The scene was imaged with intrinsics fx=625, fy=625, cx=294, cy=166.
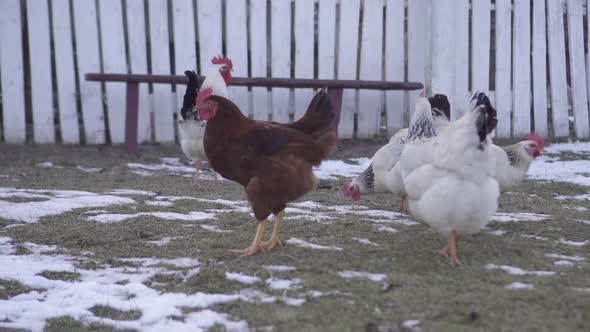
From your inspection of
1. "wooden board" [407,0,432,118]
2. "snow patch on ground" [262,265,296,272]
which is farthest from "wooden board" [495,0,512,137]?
"snow patch on ground" [262,265,296,272]

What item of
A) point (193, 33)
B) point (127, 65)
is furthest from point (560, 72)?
point (127, 65)

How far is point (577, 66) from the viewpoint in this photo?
28.6 ft

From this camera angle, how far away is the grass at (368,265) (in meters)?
2.82

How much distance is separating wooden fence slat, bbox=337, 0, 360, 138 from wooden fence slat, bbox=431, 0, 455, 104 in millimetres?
1052

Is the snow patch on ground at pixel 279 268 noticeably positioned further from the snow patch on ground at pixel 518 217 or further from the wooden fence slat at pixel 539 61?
the wooden fence slat at pixel 539 61

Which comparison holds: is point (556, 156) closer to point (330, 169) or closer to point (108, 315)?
point (330, 169)

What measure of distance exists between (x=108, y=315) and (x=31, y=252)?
125cm

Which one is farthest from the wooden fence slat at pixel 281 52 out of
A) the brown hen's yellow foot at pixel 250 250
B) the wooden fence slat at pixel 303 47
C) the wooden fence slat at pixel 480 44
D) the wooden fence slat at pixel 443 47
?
the brown hen's yellow foot at pixel 250 250

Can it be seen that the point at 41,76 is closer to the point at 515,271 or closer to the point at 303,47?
the point at 303,47

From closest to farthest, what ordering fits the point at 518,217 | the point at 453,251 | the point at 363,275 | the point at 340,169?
1. the point at 363,275
2. the point at 453,251
3. the point at 518,217
4. the point at 340,169

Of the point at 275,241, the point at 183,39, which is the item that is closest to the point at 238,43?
the point at 183,39

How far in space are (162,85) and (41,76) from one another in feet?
4.98

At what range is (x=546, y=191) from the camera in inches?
240

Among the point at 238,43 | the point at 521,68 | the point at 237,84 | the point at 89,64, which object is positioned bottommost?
the point at 237,84
